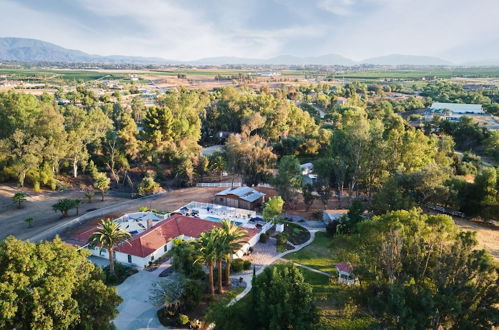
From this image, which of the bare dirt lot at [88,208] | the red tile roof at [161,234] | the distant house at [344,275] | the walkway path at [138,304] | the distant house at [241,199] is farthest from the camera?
the distant house at [241,199]

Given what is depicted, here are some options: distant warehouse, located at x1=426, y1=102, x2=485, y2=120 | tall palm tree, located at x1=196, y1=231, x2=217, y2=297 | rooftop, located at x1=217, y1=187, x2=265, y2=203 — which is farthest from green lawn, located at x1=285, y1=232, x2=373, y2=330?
distant warehouse, located at x1=426, y1=102, x2=485, y2=120

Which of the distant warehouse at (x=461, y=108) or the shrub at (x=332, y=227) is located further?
the distant warehouse at (x=461, y=108)

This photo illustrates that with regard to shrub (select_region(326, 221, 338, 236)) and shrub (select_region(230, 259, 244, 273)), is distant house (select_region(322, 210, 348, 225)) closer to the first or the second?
shrub (select_region(326, 221, 338, 236))

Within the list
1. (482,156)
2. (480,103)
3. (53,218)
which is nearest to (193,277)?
(53,218)

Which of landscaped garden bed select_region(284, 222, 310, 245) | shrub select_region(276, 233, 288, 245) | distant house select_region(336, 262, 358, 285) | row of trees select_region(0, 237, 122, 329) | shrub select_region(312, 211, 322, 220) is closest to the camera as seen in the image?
row of trees select_region(0, 237, 122, 329)

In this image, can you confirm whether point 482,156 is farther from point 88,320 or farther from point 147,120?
point 88,320

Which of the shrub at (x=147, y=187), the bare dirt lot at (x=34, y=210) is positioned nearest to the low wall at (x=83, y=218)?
the shrub at (x=147, y=187)

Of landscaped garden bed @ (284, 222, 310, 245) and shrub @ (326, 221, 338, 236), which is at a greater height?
shrub @ (326, 221, 338, 236)

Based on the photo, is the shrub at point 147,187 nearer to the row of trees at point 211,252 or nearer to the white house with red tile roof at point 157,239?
the white house with red tile roof at point 157,239
